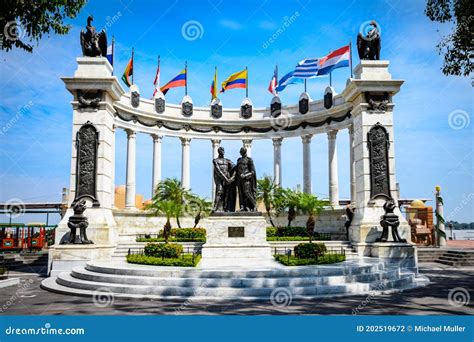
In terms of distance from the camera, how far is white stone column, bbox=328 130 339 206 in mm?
39812

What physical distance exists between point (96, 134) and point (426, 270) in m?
22.1

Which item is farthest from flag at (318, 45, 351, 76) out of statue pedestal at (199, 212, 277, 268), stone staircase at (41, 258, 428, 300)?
stone staircase at (41, 258, 428, 300)

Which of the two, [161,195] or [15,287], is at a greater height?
[161,195]

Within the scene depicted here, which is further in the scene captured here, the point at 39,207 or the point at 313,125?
the point at 39,207

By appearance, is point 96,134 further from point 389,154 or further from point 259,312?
point 389,154

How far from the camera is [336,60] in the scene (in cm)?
3634

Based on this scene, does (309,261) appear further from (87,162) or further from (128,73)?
(128,73)

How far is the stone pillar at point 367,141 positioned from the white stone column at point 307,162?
51.9ft

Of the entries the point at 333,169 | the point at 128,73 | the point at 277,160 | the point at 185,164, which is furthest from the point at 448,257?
the point at 128,73

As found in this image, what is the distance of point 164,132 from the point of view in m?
43.1

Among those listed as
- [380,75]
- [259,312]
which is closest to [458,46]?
[380,75]

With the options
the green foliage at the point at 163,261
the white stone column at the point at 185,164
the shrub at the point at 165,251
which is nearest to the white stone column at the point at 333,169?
the white stone column at the point at 185,164

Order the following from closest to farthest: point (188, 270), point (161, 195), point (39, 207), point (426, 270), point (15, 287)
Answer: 1. point (188, 270)
2. point (15, 287)
3. point (426, 270)
4. point (161, 195)
5. point (39, 207)

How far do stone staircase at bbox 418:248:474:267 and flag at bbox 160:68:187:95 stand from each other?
1138 inches
